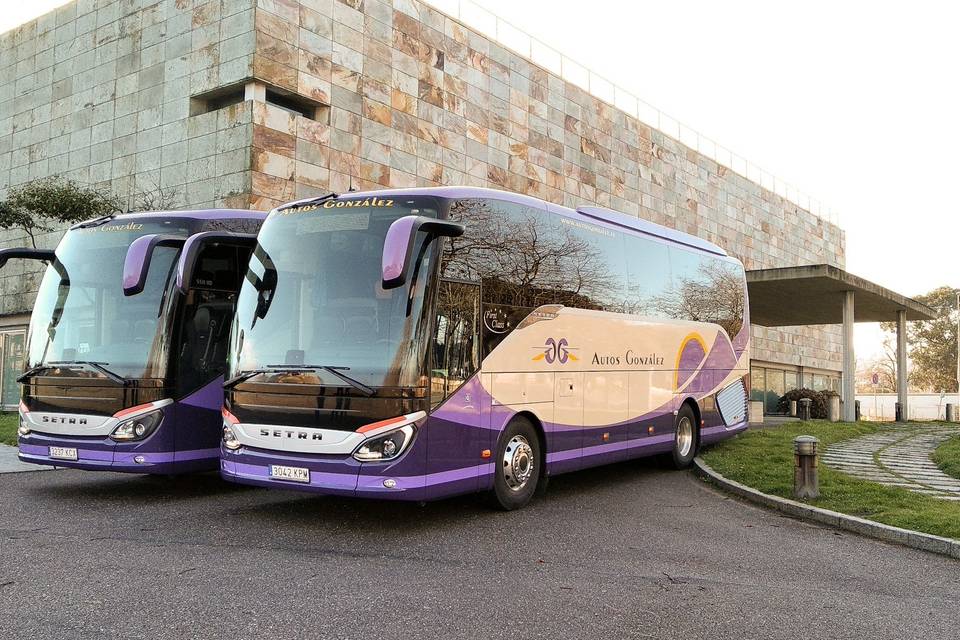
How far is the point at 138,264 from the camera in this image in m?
8.99

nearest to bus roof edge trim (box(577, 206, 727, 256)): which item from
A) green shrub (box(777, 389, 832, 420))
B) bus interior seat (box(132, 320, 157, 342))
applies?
bus interior seat (box(132, 320, 157, 342))

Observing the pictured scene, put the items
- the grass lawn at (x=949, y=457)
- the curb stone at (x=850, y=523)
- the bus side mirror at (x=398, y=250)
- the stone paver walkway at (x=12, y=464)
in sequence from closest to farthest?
the bus side mirror at (x=398, y=250)
the curb stone at (x=850, y=523)
the stone paver walkway at (x=12, y=464)
the grass lawn at (x=949, y=457)

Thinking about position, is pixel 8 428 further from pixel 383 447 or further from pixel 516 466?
pixel 383 447

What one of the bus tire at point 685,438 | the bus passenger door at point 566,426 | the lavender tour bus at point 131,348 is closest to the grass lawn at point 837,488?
the bus tire at point 685,438

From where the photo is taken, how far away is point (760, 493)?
10.4 metres

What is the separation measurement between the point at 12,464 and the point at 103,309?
4.80 metres

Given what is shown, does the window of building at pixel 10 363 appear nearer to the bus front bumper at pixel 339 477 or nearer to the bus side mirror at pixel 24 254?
the bus side mirror at pixel 24 254

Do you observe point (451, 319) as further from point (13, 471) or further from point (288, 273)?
point (13, 471)

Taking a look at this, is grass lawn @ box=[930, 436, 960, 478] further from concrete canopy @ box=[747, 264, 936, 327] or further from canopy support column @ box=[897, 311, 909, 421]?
canopy support column @ box=[897, 311, 909, 421]

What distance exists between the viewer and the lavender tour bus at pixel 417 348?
25.5ft

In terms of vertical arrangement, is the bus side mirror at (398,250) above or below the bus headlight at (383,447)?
above

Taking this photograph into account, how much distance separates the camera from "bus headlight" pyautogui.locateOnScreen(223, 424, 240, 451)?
842cm

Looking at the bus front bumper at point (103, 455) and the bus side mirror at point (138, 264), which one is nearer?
the bus side mirror at point (138, 264)

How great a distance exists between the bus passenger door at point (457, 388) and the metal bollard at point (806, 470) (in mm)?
3947
